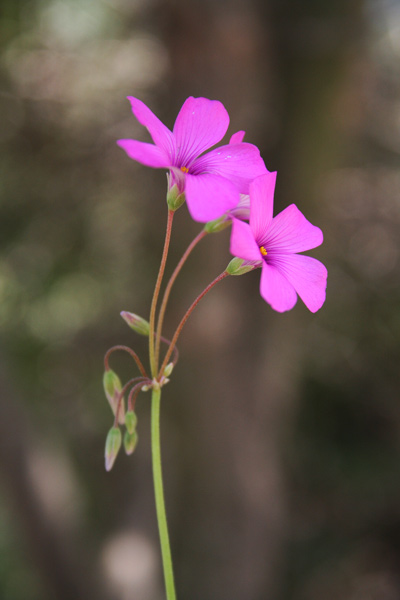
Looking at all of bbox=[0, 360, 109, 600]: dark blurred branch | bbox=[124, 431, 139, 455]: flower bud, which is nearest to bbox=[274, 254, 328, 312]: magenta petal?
bbox=[124, 431, 139, 455]: flower bud

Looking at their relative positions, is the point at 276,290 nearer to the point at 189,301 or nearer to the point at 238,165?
the point at 238,165

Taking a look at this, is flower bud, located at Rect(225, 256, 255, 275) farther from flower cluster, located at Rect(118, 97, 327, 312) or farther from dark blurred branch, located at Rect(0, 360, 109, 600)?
dark blurred branch, located at Rect(0, 360, 109, 600)

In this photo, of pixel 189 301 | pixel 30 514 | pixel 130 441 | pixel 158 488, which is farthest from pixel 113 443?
pixel 189 301

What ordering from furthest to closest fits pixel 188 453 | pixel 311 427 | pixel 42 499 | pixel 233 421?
pixel 311 427, pixel 188 453, pixel 233 421, pixel 42 499

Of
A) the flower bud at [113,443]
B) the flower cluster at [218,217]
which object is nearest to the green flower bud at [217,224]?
the flower cluster at [218,217]

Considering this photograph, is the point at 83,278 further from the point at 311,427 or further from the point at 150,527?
the point at 311,427

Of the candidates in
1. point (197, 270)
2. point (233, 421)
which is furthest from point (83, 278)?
point (233, 421)
